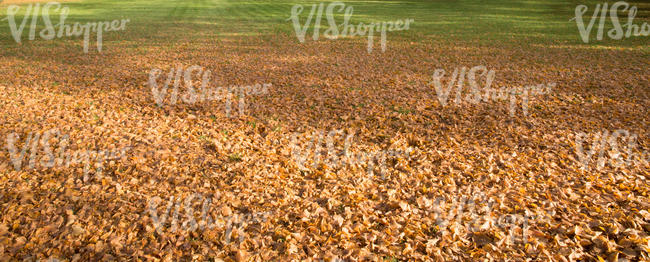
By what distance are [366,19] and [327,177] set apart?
858 inches

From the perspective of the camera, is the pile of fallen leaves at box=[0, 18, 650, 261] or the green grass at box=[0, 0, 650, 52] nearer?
the pile of fallen leaves at box=[0, 18, 650, 261]

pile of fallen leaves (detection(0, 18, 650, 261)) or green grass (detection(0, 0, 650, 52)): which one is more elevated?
green grass (detection(0, 0, 650, 52))

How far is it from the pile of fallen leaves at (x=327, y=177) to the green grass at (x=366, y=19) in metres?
8.57

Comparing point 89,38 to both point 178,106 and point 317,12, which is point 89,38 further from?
point 317,12

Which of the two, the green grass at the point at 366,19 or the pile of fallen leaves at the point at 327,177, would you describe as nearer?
the pile of fallen leaves at the point at 327,177

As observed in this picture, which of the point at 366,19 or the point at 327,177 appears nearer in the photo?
the point at 327,177

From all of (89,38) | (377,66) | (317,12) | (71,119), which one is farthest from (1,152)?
(317,12)

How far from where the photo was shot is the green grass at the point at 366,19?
1905cm

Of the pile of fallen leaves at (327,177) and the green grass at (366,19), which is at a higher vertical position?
the green grass at (366,19)

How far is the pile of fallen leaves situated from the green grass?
857 centimetres

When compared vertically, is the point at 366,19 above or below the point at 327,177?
above

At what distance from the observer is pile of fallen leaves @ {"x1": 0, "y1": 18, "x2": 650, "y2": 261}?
15.2ft

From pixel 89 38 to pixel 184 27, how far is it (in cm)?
554

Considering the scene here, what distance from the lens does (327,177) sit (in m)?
6.22
